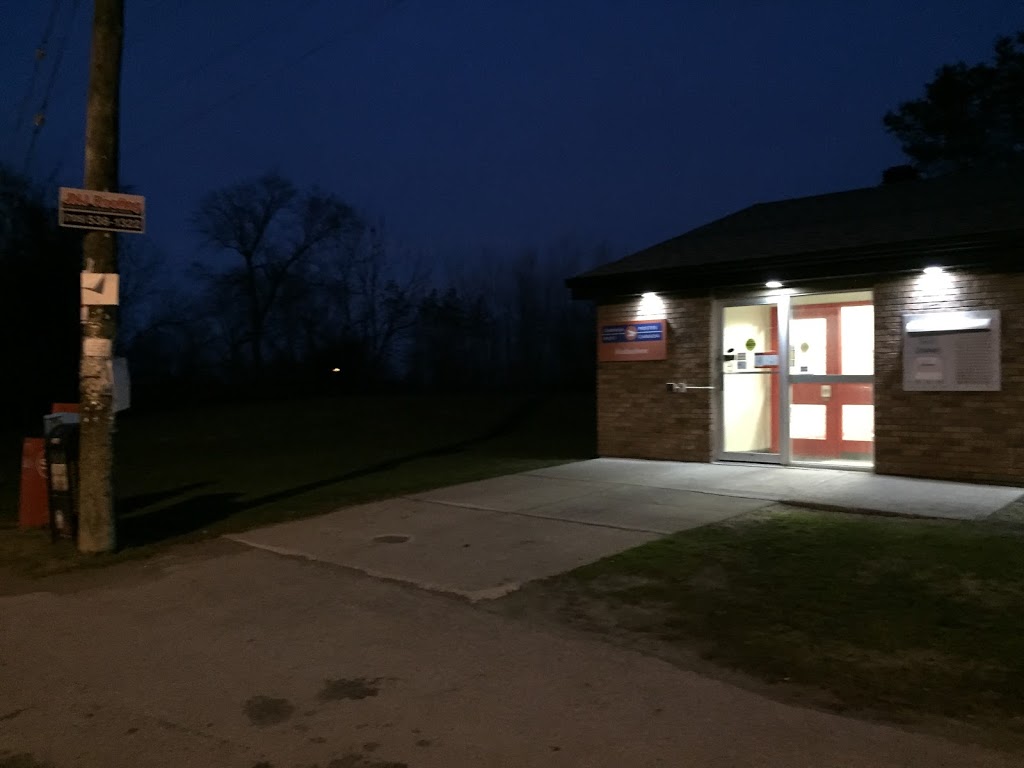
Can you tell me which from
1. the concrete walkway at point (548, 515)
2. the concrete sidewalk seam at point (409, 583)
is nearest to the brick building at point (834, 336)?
the concrete walkway at point (548, 515)

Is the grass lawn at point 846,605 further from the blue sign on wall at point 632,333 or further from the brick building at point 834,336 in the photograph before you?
the blue sign on wall at point 632,333

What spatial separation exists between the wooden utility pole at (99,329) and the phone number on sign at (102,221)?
152mm

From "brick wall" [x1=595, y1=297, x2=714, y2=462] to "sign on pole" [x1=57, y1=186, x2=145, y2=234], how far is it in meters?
8.34

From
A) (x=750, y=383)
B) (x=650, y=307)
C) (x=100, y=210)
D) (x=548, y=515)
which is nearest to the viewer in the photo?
(x=100, y=210)

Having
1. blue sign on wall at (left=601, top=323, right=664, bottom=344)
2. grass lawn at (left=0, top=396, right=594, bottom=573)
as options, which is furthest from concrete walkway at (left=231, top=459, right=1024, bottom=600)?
blue sign on wall at (left=601, top=323, right=664, bottom=344)

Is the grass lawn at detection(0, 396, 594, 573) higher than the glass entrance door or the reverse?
the reverse

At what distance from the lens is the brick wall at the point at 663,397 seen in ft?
46.7

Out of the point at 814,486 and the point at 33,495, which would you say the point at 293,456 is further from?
the point at 814,486

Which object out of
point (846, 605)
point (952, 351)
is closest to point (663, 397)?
point (952, 351)

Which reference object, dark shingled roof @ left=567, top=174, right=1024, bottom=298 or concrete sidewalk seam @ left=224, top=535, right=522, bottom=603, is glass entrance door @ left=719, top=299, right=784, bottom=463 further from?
concrete sidewalk seam @ left=224, top=535, right=522, bottom=603

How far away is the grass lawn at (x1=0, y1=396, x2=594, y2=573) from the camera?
11016 millimetres

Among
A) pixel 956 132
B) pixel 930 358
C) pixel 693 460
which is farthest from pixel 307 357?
pixel 930 358

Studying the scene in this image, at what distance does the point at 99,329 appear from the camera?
881 cm

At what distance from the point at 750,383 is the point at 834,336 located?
5.05 feet
